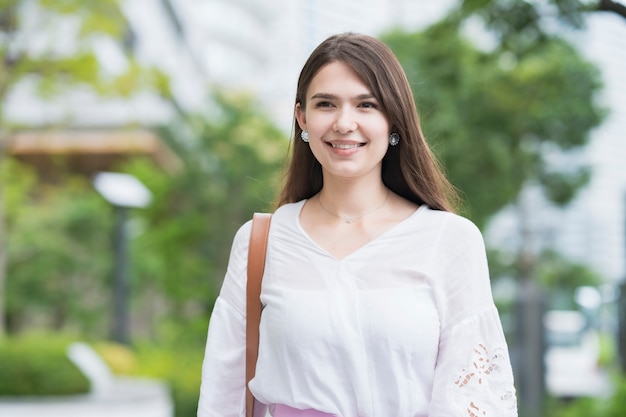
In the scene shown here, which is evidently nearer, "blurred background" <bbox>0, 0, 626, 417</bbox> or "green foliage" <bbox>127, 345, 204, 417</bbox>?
"blurred background" <bbox>0, 0, 626, 417</bbox>

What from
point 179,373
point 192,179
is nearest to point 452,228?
point 179,373

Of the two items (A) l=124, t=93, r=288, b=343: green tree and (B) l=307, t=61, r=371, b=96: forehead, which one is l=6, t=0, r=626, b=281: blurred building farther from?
(A) l=124, t=93, r=288, b=343: green tree

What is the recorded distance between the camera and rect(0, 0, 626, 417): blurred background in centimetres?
1212

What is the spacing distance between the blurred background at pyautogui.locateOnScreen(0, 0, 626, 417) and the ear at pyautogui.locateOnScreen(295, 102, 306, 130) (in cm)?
36

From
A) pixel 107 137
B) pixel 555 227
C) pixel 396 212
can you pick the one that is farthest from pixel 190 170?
pixel 396 212

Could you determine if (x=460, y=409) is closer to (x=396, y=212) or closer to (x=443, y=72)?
(x=396, y=212)

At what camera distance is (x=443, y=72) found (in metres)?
15.0

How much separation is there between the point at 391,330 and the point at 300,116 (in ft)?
1.94

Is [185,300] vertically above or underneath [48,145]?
underneath

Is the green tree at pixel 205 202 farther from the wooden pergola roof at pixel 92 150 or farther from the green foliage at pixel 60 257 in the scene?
the green foliage at pixel 60 257

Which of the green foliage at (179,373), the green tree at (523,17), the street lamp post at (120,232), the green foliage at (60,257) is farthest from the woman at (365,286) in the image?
the green foliage at (60,257)

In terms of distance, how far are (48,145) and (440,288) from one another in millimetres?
25925

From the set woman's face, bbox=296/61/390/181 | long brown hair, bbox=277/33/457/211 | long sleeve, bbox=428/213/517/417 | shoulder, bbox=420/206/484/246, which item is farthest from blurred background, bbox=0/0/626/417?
long sleeve, bbox=428/213/517/417

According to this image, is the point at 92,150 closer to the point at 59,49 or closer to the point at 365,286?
the point at 59,49
